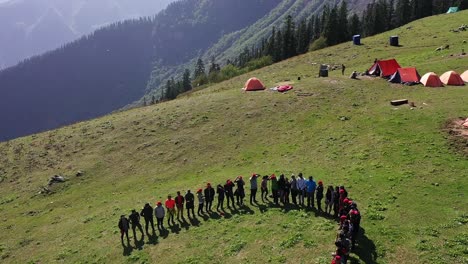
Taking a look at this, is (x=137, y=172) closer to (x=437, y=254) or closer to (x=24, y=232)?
(x=24, y=232)

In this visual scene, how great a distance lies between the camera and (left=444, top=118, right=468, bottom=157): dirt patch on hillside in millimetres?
32000

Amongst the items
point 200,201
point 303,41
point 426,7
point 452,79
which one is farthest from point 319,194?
point 426,7

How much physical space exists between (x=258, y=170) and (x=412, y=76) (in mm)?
26714

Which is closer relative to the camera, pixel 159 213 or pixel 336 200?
pixel 336 200

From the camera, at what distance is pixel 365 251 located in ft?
69.5

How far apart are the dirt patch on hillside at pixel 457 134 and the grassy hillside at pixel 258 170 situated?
0.59 meters

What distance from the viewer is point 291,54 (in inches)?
A: 5369

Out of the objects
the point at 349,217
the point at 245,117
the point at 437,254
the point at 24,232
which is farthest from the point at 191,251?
the point at 245,117

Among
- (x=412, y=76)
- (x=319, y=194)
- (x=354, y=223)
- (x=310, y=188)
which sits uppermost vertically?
(x=412, y=76)

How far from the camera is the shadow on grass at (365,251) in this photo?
66.9ft

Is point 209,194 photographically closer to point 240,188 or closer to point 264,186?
point 240,188

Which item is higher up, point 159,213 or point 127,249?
point 159,213

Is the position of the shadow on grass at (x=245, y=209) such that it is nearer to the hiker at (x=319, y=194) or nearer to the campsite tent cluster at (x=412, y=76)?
the hiker at (x=319, y=194)

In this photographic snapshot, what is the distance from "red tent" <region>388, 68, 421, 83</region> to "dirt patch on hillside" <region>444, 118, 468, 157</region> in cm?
1497
